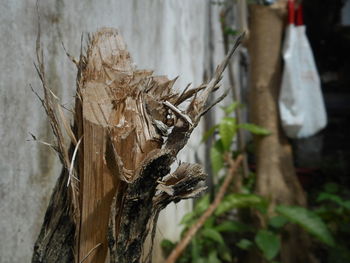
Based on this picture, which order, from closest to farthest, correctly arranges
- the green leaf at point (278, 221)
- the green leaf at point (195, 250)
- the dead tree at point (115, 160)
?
the dead tree at point (115, 160) → the green leaf at point (195, 250) → the green leaf at point (278, 221)

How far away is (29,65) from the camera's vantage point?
128 centimetres

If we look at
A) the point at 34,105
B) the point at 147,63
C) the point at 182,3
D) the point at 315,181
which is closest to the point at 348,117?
the point at 315,181

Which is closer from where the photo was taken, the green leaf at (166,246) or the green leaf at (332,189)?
the green leaf at (166,246)

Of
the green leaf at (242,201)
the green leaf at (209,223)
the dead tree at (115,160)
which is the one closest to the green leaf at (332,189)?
the green leaf at (242,201)

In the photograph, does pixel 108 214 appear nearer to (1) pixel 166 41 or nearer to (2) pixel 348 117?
(1) pixel 166 41

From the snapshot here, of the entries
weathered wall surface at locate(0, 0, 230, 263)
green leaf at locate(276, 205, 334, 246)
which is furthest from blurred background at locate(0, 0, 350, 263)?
green leaf at locate(276, 205, 334, 246)

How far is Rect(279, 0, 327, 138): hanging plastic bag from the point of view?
338 centimetres

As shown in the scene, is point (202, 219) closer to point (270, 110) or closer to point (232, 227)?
point (232, 227)

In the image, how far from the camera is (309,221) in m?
2.81

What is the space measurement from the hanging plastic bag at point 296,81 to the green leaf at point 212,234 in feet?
3.84

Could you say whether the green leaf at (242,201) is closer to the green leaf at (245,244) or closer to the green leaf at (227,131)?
the green leaf at (245,244)

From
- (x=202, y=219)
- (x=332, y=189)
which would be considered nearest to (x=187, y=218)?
(x=202, y=219)

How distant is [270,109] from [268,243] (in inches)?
47.2

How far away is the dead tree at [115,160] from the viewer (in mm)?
894
